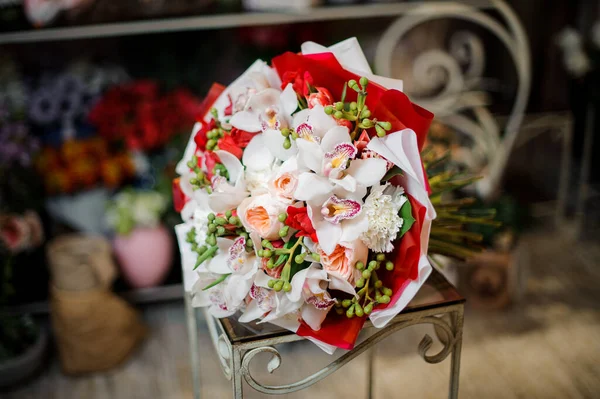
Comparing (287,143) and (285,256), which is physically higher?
(287,143)

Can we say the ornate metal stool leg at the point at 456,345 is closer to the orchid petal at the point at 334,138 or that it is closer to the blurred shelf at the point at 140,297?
the orchid petal at the point at 334,138

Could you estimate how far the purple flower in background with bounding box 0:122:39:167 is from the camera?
7.05 feet

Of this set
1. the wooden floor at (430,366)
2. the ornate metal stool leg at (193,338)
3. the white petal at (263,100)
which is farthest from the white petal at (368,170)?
the wooden floor at (430,366)

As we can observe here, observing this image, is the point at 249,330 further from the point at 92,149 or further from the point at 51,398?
the point at 92,149

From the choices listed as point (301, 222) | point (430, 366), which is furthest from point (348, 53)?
point (430, 366)

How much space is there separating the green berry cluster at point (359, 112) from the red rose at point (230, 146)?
19 cm

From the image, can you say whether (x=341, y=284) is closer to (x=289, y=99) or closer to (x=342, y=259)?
(x=342, y=259)

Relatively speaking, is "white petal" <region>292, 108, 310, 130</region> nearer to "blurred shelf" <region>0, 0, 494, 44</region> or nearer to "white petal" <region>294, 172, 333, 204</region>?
"white petal" <region>294, 172, 333, 204</region>

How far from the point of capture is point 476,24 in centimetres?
300

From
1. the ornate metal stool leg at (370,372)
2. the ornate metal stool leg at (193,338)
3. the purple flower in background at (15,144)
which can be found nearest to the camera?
the ornate metal stool leg at (193,338)

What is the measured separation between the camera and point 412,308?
3.91 ft

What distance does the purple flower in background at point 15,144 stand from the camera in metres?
2.15

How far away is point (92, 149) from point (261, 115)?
4.31 ft

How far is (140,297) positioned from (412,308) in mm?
1435
